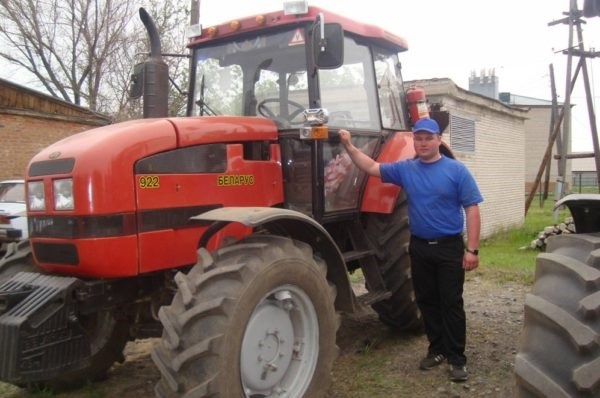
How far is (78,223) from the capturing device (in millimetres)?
3156

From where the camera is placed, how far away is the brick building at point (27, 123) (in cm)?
1689

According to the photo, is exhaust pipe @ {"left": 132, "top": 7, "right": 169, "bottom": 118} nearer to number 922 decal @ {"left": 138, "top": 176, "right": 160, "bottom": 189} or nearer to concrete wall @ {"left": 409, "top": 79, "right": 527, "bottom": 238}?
number 922 decal @ {"left": 138, "top": 176, "right": 160, "bottom": 189}

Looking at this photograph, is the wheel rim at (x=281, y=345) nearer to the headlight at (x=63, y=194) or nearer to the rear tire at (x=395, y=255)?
the headlight at (x=63, y=194)

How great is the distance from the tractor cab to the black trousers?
0.70 metres

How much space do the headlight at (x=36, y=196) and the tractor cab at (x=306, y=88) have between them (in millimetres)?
1492

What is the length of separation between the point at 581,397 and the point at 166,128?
2538mm

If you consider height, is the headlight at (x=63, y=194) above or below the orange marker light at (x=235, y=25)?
below

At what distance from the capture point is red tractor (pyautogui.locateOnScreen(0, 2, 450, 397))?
9.73 feet

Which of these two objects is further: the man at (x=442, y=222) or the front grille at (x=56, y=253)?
the man at (x=442, y=222)

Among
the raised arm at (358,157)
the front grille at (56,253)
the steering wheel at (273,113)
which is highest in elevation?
the steering wheel at (273,113)

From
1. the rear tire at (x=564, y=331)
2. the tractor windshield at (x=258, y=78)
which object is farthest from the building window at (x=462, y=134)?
the rear tire at (x=564, y=331)

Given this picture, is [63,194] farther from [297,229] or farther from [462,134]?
[462,134]

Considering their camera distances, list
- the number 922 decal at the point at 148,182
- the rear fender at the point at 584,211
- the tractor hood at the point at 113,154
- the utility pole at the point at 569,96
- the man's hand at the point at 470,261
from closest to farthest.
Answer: the rear fender at the point at 584,211, the tractor hood at the point at 113,154, the number 922 decal at the point at 148,182, the man's hand at the point at 470,261, the utility pole at the point at 569,96

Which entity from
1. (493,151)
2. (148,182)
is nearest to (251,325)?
(148,182)
